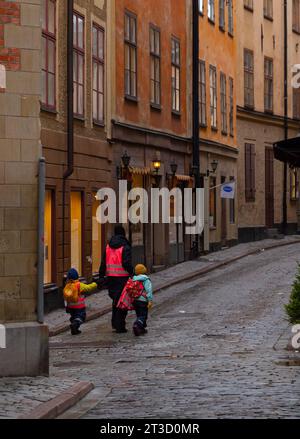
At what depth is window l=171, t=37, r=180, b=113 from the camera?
32844mm

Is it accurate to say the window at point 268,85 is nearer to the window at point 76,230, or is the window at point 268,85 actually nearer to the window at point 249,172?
the window at point 249,172

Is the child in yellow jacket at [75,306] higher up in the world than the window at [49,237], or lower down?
lower down

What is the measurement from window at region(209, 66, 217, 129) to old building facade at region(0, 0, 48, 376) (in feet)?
81.2

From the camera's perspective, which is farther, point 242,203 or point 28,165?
point 242,203

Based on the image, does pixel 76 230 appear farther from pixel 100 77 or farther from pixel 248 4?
pixel 248 4

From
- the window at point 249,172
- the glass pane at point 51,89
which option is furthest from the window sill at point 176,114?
the glass pane at point 51,89

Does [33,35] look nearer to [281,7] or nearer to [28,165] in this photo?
[28,165]

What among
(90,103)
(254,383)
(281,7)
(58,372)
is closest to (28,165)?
(58,372)

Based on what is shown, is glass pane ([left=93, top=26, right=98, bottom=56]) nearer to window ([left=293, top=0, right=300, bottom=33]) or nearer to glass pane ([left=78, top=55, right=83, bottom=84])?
glass pane ([left=78, top=55, right=83, bottom=84])

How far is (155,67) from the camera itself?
3080cm

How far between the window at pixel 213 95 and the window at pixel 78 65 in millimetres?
14121

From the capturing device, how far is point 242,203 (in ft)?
139

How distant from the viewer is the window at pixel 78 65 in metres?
23.4

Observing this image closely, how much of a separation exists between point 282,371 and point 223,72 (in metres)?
26.9
